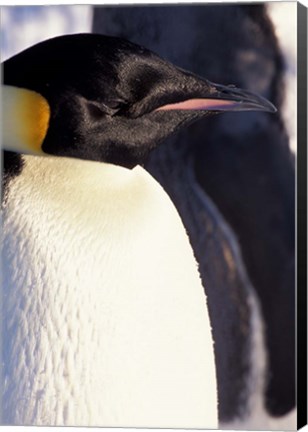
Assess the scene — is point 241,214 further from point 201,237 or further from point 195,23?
point 195,23

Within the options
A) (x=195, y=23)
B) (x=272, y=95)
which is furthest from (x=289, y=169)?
(x=195, y=23)

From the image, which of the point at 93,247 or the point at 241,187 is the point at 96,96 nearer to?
the point at 93,247

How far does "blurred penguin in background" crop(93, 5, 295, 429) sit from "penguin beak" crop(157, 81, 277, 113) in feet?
0.72

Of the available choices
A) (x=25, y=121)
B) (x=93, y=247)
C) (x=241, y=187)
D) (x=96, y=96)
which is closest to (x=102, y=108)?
(x=96, y=96)

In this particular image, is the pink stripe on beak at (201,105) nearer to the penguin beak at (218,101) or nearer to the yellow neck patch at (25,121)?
the penguin beak at (218,101)

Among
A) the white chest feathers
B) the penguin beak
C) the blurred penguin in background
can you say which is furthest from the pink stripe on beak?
the blurred penguin in background

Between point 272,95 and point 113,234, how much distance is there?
0.56m

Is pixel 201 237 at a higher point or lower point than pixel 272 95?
lower

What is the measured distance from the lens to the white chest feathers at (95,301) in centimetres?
186

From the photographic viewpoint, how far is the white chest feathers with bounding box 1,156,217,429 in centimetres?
186

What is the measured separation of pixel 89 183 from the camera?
1952 mm

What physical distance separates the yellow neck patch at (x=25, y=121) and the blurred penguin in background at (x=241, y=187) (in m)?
0.47

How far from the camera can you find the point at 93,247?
190 centimetres

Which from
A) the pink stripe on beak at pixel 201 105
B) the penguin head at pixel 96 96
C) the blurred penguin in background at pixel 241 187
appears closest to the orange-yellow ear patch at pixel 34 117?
the penguin head at pixel 96 96
